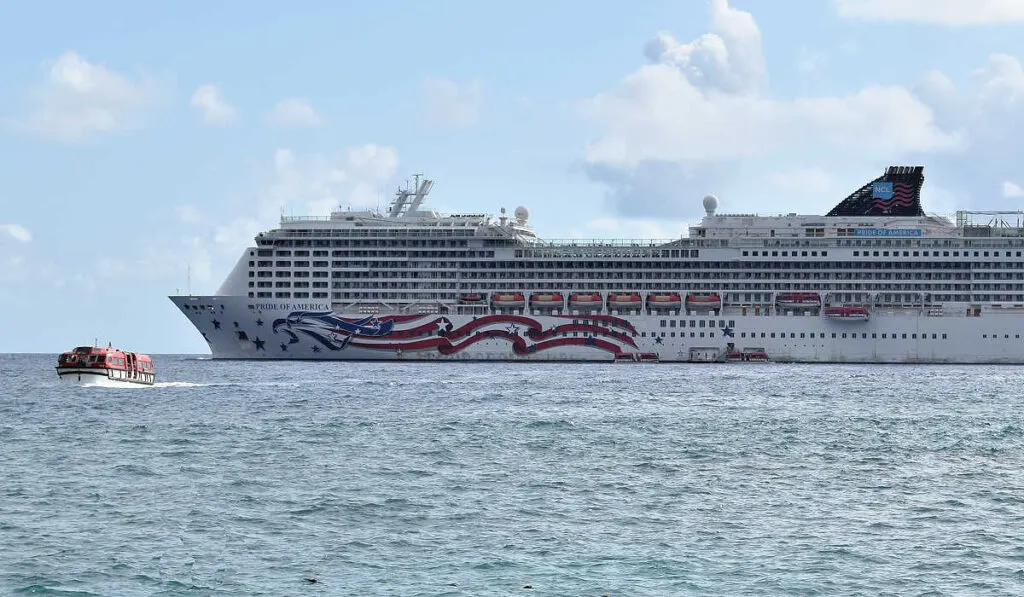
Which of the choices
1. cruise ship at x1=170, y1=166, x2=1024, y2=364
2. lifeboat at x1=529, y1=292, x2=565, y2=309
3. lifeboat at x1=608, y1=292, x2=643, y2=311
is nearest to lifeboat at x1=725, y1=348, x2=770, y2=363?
cruise ship at x1=170, y1=166, x2=1024, y2=364

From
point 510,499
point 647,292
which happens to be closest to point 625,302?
point 647,292

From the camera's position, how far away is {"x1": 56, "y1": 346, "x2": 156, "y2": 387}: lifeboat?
75688mm

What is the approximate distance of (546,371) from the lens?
99.0 m

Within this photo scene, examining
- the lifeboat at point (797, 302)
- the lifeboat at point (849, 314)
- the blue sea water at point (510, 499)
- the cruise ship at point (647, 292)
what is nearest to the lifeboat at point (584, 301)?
the cruise ship at point (647, 292)

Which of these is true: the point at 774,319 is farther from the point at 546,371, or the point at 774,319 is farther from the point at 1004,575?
the point at 1004,575

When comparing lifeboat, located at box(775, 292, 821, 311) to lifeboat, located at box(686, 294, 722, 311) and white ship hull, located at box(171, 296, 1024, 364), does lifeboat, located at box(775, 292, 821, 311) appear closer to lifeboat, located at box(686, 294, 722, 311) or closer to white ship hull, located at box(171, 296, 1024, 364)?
white ship hull, located at box(171, 296, 1024, 364)

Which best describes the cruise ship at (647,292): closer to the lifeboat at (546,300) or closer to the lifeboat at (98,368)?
the lifeboat at (546,300)

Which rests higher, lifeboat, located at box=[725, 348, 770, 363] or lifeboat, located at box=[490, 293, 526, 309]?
lifeboat, located at box=[490, 293, 526, 309]

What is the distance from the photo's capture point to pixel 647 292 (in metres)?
117

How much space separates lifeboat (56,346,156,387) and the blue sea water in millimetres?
14004

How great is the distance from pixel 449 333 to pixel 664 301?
1852 cm

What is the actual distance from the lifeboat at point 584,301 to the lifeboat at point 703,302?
779 centimetres

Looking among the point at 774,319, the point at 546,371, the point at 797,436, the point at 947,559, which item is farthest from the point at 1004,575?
the point at 774,319

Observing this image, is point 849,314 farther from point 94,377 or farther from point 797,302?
point 94,377
